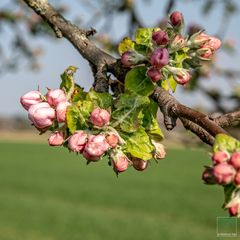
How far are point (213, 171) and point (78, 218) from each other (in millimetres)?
29999

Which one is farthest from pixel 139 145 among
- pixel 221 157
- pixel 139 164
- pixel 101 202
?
pixel 101 202

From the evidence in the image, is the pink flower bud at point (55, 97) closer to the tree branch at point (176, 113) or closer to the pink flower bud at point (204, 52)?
the tree branch at point (176, 113)

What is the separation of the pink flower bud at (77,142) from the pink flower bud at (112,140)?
0.06 metres

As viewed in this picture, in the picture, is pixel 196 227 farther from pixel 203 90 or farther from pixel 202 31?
pixel 202 31

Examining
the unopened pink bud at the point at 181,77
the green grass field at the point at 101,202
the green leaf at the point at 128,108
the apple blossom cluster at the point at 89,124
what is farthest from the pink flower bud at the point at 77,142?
the green grass field at the point at 101,202

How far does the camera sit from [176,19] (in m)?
1.75

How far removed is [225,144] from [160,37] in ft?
1.63

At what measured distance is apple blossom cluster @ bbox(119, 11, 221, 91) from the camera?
1608 millimetres

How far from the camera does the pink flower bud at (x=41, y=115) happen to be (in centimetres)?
157

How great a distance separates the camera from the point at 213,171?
48.4 inches

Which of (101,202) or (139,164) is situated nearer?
(139,164)

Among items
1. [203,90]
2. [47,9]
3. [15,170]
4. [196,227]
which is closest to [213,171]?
[47,9]

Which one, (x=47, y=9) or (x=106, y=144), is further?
(x=47, y=9)

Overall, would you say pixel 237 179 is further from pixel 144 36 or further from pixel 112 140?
pixel 144 36
